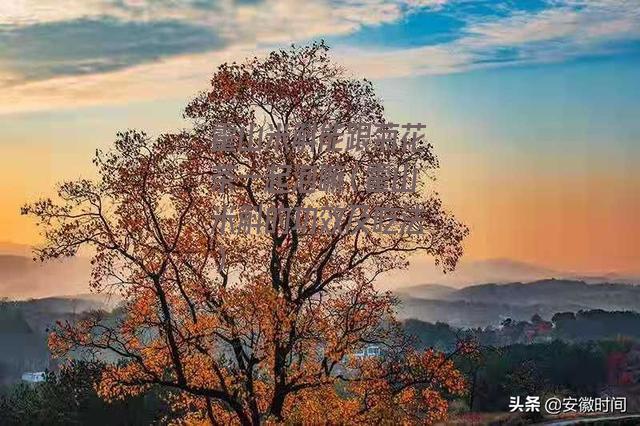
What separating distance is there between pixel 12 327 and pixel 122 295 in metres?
116

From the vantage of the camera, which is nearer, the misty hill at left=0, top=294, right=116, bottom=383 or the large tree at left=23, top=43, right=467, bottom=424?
the large tree at left=23, top=43, right=467, bottom=424

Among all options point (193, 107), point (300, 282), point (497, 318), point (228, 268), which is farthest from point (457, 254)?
point (497, 318)

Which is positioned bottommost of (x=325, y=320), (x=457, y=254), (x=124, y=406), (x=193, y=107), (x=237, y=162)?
(x=124, y=406)

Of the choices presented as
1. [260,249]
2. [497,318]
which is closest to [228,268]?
[260,249]

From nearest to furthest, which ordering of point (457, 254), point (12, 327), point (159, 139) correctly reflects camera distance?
point (159, 139), point (457, 254), point (12, 327)

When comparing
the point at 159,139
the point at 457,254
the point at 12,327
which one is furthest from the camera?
the point at 12,327

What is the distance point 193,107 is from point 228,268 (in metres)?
3.85

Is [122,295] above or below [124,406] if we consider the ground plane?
above

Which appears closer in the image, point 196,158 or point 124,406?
point 196,158

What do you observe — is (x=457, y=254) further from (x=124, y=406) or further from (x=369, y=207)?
(x=124, y=406)

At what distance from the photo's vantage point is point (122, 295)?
20.1m

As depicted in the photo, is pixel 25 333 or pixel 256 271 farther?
pixel 25 333

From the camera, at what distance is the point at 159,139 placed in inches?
790

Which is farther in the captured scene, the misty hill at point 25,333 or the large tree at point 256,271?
the misty hill at point 25,333
